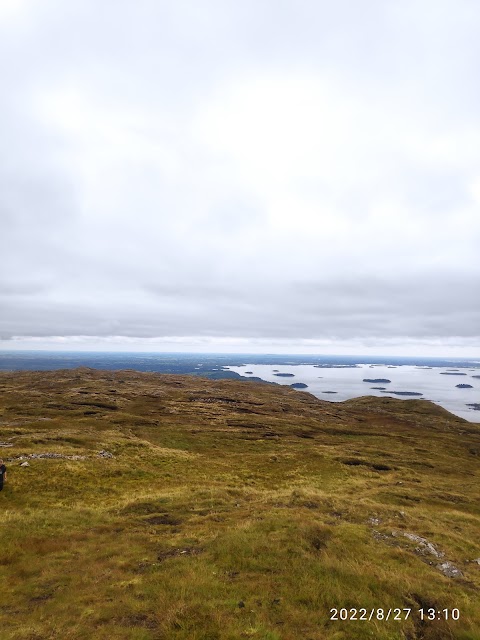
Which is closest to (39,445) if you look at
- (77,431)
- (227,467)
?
(77,431)

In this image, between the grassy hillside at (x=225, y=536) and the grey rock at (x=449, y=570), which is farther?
the grey rock at (x=449, y=570)

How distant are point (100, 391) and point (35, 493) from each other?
72.1 m

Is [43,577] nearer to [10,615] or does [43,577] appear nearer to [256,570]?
[10,615]

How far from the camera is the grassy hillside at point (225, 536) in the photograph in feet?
41.3

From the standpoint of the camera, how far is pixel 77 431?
54656mm
